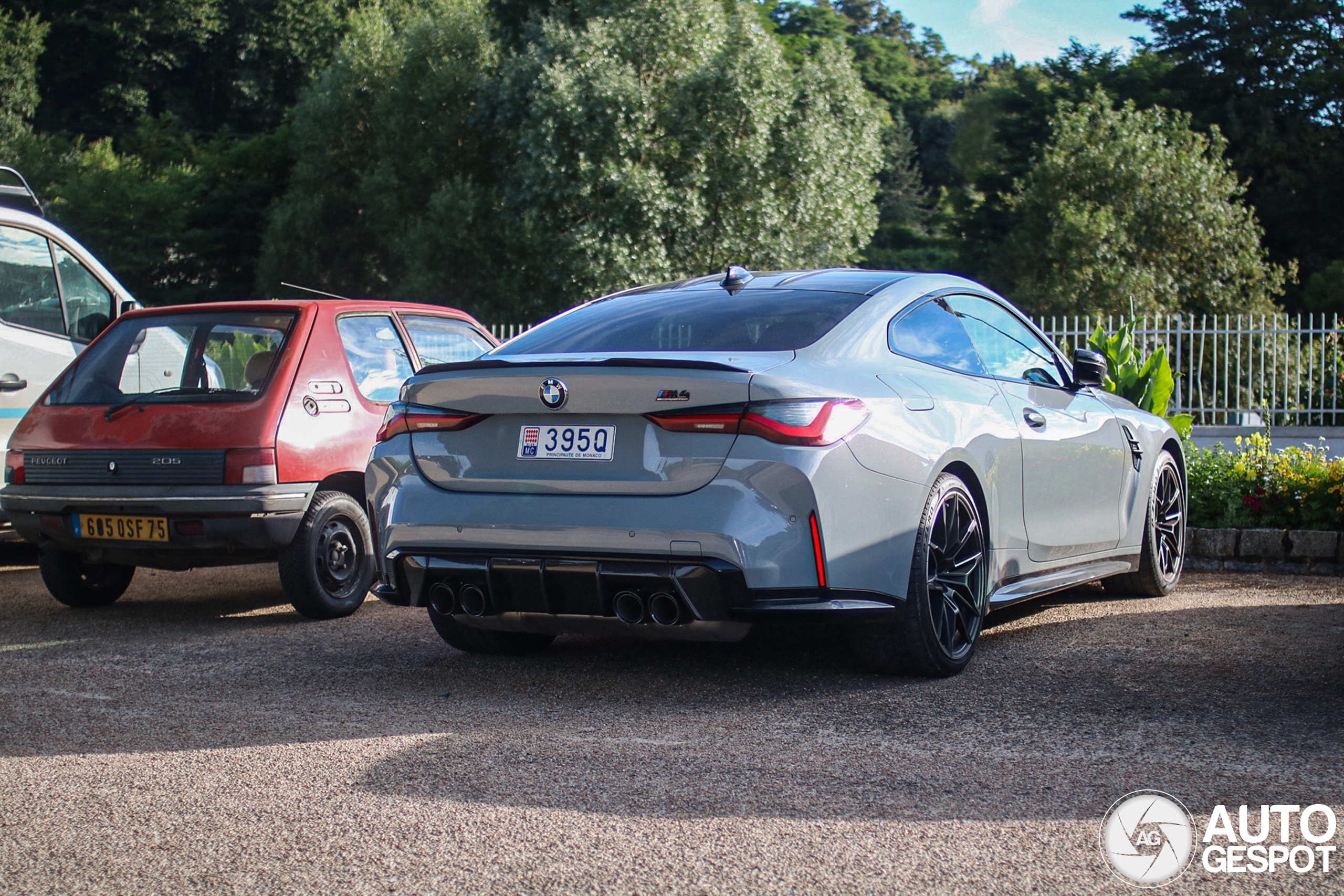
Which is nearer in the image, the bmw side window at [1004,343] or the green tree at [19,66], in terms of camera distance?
the bmw side window at [1004,343]

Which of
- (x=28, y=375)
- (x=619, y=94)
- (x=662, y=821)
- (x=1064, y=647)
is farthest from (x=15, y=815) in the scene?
(x=619, y=94)

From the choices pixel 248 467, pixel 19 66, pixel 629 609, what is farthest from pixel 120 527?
pixel 19 66

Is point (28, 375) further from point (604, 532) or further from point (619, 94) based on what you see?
point (619, 94)

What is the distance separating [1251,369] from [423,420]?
1463 cm

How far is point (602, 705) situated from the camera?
469 centimetres

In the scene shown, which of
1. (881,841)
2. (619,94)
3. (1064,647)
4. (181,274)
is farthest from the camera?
(181,274)

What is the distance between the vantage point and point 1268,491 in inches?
356

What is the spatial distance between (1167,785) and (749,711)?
1.44m

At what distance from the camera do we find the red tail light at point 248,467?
6.53m

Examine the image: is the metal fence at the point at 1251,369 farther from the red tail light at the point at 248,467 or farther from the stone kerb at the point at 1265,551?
the red tail light at the point at 248,467

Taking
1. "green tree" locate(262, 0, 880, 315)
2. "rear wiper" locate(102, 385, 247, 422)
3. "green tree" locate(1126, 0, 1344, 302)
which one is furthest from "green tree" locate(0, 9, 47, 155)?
"rear wiper" locate(102, 385, 247, 422)

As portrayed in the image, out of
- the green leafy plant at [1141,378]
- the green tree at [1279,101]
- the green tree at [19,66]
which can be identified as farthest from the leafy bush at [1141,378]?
the green tree at [19,66]

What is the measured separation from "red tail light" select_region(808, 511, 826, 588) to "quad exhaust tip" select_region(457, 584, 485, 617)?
1184 mm
